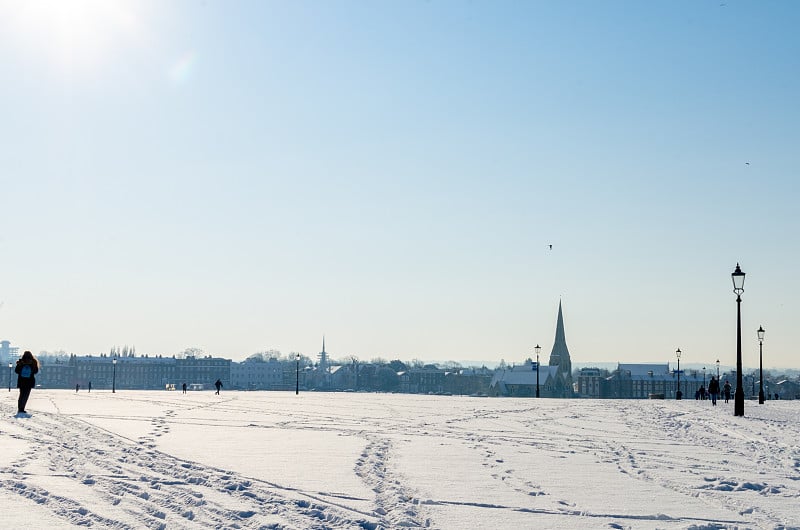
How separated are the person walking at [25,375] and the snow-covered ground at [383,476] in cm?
164

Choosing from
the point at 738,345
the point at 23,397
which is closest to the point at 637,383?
the point at 738,345

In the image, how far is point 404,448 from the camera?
13.2m

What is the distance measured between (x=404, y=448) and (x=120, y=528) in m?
6.68

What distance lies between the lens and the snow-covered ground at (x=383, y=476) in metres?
7.72

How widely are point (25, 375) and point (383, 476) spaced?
44.0 feet

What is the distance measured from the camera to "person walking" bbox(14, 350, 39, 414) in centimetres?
1919

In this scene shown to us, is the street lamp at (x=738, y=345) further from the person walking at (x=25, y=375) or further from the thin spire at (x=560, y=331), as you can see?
the thin spire at (x=560, y=331)

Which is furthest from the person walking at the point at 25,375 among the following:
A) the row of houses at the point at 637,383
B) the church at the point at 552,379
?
the row of houses at the point at 637,383

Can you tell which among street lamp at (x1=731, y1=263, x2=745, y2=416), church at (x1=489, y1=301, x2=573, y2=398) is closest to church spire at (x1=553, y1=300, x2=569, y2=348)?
church at (x1=489, y1=301, x2=573, y2=398)

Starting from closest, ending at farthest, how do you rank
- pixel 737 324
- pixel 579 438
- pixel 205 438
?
pixel 205 438 < pixel 579 438 < pixel 737 324

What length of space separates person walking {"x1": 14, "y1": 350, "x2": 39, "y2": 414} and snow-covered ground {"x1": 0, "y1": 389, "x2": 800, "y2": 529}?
1.64 metres

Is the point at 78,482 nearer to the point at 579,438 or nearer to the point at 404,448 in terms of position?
the point at 404,448

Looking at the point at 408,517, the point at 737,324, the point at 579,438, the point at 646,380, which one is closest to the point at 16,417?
the point at 579,438

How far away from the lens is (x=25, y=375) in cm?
2025
